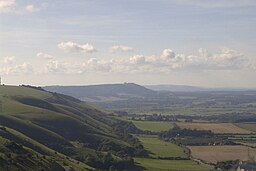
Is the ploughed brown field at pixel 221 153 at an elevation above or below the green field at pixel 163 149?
above

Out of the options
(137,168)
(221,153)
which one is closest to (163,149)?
(221,153)

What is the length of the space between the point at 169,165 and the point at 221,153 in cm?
3259

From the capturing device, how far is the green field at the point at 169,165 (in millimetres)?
134900

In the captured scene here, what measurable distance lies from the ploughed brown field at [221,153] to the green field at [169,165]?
10623 mm

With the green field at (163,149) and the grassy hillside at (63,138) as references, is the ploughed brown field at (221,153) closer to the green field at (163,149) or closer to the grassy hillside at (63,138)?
the green field at (163,149)

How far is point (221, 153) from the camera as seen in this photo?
167 metres

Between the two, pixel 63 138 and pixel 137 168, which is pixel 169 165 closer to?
pixel 137 168

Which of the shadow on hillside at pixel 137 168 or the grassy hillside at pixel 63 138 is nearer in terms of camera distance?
the shadow on hillside at pixel 137 168

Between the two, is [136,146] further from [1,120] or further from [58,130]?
[1,120]

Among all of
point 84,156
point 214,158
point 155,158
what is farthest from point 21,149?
point 214,158

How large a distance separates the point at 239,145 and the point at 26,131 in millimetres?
85474

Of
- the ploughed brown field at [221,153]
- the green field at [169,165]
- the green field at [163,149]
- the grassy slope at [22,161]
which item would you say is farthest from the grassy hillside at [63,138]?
the ploughed brown field at [221,153]

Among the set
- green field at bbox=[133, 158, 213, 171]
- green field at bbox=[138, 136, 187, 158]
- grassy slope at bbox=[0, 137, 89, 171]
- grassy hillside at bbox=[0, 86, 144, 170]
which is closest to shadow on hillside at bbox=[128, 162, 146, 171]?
green field at bbox=[133, 158, 213, 171]

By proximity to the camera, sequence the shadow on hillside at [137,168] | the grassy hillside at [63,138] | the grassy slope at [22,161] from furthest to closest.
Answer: the grassy hillside at [63,138] → the shadow on hillside at [137,168] → the grassy slope at [22,161]
